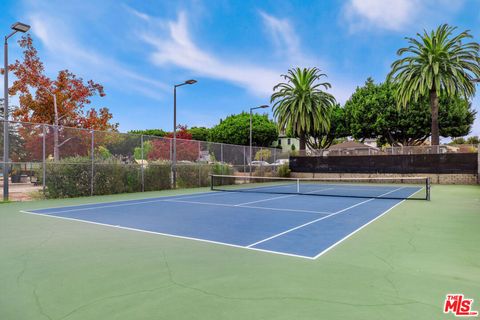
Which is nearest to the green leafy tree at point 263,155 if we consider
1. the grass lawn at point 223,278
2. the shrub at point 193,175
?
the shrub at point 193,175

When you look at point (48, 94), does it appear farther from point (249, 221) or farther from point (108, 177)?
point (249, 221)

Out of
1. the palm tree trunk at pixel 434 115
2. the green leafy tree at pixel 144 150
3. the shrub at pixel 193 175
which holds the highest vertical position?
the palm tree trunk at pixel 434 115

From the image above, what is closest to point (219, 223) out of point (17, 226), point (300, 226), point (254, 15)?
point (300, 226)

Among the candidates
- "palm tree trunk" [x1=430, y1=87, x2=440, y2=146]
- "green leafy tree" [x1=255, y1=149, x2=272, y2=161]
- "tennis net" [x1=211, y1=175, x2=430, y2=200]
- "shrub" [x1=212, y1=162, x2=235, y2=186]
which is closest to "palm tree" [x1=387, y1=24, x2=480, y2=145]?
"palm tree trunk" [x1=430, y1=87, x2=440, y2=146]

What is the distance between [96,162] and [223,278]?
13676 mm

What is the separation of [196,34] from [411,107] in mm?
29725

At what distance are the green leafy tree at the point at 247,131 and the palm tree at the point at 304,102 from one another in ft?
67.6

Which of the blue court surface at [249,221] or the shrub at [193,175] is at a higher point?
the shrub at [193,175]

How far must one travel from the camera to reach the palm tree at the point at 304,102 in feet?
115

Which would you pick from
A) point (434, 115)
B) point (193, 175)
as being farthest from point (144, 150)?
point (434, 115)

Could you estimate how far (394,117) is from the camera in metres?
41.4

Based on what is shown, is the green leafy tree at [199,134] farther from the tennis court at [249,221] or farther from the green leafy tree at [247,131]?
the tennis court at [249,221]

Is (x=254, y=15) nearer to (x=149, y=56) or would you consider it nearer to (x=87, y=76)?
(x=149, y=56)

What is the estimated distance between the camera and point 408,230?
25.0 ft
